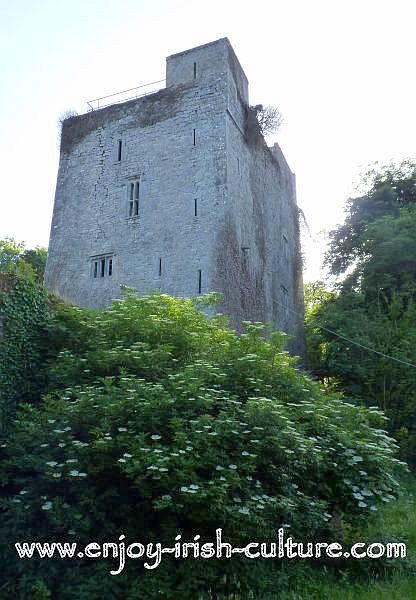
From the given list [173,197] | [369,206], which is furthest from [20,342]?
[369,206]

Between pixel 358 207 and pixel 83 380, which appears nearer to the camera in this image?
pixel 83 380

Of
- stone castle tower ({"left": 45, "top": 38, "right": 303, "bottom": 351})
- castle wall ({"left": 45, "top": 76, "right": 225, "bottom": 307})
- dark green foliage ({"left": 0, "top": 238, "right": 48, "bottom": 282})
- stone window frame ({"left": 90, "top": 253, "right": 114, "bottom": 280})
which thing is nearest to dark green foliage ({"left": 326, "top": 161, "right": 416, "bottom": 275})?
stone castle tower ({"left": 45, "top": 38, "right": 303, "bottom": 351})

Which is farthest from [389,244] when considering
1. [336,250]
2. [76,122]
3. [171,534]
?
[171,534]

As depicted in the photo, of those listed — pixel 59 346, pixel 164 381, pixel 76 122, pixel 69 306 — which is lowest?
pixel 164 381

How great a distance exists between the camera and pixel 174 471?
7211mm

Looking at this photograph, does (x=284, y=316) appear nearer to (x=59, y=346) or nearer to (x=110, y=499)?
(x=59, y=346)

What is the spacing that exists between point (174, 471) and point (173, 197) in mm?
12822

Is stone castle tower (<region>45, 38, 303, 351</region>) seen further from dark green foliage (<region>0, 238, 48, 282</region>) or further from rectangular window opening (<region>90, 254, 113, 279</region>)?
dark green foliage (<region>0, 238, 48, 282</region>)

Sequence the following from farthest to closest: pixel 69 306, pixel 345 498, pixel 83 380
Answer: pixel 69 306 → pixel 83 380 → pixel 345 498

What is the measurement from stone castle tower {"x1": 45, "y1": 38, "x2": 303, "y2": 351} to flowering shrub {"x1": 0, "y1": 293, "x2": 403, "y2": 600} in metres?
8.09

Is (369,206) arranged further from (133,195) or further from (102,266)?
(102,266)

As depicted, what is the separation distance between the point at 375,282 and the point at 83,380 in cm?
1640

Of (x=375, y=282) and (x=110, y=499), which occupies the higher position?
(x=375, y=282)

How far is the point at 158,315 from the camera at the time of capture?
11.3 meters
